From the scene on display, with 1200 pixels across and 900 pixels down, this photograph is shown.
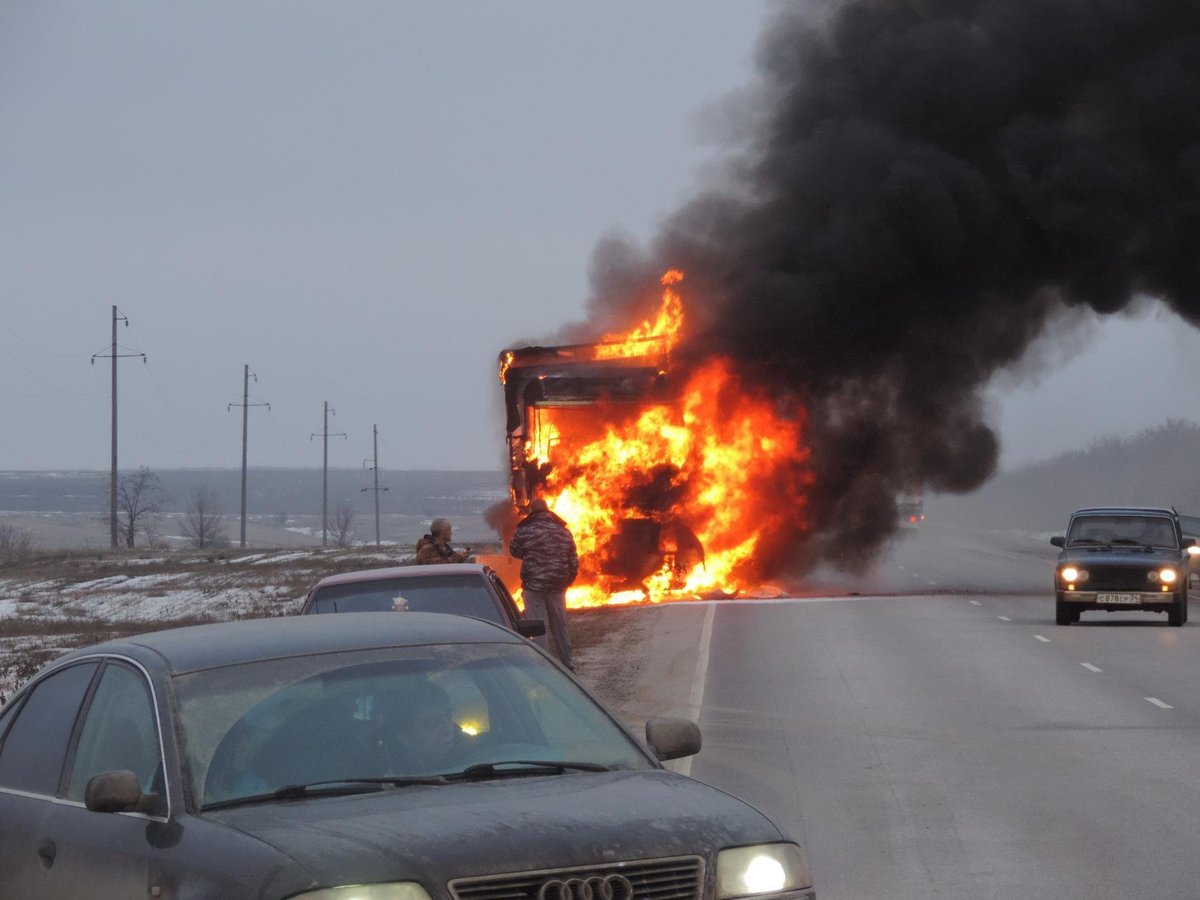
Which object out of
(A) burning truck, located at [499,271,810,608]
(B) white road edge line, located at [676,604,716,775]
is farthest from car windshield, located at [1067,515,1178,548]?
(A) burning truck, located at [499,271,810,608]

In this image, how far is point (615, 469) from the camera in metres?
33.3

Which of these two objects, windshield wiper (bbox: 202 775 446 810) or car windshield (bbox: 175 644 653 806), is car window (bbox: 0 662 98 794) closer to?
car windshield (bbox: 175 644 653 806)

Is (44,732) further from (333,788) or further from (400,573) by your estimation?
(400,573)

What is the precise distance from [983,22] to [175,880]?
140 ft

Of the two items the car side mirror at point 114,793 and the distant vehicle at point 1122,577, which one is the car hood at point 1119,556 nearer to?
the distant vehicle at point 1122,577

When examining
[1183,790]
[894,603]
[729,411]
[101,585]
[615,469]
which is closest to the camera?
[1183,790]

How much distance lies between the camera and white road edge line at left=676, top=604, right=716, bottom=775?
497 inches

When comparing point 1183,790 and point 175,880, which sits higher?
point 175,880

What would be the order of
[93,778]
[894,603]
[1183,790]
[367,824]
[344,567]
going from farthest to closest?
[344,567]
[894,603]
[1183,790]
[93,778]
[367,824]

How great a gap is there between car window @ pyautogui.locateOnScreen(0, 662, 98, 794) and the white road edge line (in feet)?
16.9

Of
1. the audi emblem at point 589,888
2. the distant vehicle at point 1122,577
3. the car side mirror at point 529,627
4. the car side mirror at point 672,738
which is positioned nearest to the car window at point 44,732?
the car side mirror at point 672,738

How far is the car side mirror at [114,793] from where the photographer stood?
5.53m

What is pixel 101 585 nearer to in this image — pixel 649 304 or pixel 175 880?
pixel 649 304

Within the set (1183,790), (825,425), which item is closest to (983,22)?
(825,425)
